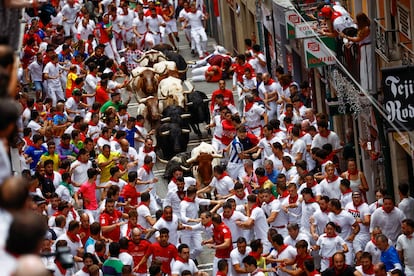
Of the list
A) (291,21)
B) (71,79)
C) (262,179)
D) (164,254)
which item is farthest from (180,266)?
(71,79)

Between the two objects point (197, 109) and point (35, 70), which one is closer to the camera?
point (197, 109)

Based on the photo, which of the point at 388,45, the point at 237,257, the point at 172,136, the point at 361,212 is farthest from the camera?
the point at 172,136

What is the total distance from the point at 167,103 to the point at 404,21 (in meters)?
9.05

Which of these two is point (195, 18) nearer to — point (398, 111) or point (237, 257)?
point (398, 111)

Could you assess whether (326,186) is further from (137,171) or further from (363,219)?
(137,171)

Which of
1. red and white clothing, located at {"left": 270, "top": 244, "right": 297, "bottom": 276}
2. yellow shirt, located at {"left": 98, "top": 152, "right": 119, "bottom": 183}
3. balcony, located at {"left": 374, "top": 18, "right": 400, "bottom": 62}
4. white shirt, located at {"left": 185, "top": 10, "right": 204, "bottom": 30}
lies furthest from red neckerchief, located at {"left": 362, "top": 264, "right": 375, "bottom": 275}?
white shirt, located at {"left": 185, "top": 10, "right": 204, "bottom": 30}

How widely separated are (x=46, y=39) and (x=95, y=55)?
146 inches

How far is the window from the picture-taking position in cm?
2175

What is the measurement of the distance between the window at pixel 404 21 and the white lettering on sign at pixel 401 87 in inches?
101

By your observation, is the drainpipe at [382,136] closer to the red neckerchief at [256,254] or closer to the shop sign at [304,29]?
the shop sign at [304,29]

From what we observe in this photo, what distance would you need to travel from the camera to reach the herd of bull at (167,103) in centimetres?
2842

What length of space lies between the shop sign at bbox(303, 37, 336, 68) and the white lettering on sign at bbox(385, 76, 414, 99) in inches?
253

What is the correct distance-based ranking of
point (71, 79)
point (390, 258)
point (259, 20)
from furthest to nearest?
point (259, 20) < point (71, 79) < point (390, 258)

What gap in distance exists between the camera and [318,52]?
25922 millimetres
